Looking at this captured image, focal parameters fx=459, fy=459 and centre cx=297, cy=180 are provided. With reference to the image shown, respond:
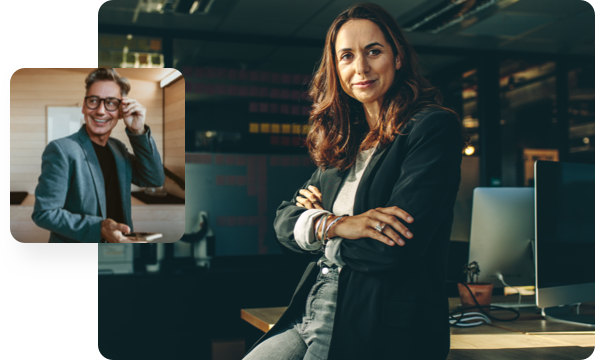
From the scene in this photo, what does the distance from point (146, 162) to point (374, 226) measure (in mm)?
1015

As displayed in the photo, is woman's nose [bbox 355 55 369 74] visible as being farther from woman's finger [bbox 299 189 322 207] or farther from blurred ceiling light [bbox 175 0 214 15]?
blurred ceiling light [bbox 175 0 214 15]

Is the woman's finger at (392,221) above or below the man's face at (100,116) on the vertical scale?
below

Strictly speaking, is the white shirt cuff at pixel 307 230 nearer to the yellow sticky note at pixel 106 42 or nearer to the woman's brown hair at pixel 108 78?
the woman's brown hair at pixel 108 78

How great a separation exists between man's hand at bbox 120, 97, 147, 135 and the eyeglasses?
1.1 inches

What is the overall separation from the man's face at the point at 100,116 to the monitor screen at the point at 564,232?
1.63 m

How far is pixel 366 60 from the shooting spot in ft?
4.82

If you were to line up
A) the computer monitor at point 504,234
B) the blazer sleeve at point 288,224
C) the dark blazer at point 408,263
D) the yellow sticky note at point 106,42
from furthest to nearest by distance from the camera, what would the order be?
the yellow sticky note at point 106,42, the computer monitor at point 504,234, the blazer sleeve at point 288,224, the dark blazer at point 408,263

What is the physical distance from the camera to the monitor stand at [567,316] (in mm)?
1725

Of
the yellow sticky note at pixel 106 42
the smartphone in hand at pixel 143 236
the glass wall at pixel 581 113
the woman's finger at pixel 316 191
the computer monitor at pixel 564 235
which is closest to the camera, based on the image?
the woman's finger at pixel 316 191

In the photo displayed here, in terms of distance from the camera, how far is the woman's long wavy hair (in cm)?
135

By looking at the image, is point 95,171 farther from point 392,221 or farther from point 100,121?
point 392,221

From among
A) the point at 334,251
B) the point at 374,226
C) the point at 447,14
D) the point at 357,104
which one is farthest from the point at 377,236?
the point at 447,14

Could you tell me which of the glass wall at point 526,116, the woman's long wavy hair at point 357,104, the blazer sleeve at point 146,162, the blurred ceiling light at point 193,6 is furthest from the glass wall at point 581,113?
the blazer sleeve at point 146,162

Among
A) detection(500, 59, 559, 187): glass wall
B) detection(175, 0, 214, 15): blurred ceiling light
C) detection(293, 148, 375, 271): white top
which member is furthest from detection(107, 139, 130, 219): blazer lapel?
detection(500, 59, 559, 187): glass wall
